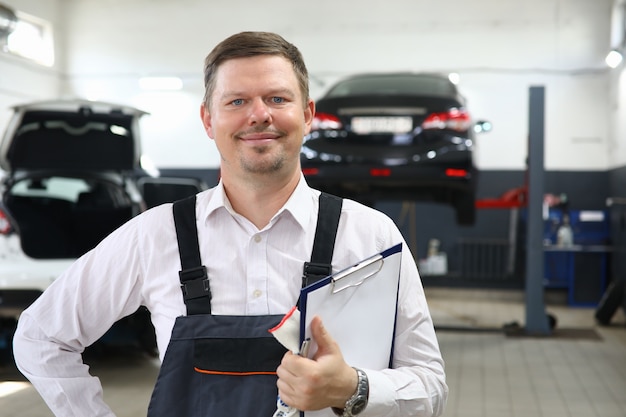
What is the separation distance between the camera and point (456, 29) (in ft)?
30.0

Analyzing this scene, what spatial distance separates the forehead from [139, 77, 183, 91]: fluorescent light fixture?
903cm

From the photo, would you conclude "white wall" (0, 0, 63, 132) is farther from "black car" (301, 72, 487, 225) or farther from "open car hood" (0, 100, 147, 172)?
"black car" (301, 72, 487, 225)

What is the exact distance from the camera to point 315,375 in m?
1.08

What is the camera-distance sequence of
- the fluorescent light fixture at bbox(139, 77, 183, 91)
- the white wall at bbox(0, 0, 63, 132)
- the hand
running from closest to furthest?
the hand → the white wall at bbox(0, 0, 63, 132) → the fluorescent light fixture at bbox(139, 77, 183, 91)

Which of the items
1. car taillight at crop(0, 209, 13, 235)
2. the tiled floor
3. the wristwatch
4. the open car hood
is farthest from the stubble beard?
the open car hood

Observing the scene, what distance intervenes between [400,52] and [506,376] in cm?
549

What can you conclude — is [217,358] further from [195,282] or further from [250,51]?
[250,51]

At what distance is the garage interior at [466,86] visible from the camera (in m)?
8.46

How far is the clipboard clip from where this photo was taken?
114 cm

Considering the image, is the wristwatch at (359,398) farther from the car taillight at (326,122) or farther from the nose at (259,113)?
the car taillight at (326,122)

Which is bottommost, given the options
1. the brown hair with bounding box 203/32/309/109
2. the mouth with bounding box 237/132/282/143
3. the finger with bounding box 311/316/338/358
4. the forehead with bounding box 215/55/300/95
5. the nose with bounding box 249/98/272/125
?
the finger with bounding box 311/316/338/358

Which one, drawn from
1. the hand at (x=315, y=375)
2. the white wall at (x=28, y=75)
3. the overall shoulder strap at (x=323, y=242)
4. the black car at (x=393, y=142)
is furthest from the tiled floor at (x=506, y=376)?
the white wall at (x=28, y=75)

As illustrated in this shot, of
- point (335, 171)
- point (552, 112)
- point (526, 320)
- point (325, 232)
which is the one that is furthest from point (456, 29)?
point (325, 232)

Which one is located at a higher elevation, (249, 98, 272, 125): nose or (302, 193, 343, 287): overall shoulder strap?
(249, 98, 272, 125): nose
